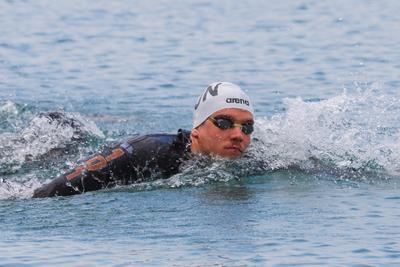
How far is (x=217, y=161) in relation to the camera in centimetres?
1294

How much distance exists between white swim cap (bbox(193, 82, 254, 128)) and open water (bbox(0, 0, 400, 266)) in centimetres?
49

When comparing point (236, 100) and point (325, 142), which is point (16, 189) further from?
point (325, 142)

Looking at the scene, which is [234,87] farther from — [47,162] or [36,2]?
[36,2]

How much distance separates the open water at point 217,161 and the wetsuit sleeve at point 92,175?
12cm

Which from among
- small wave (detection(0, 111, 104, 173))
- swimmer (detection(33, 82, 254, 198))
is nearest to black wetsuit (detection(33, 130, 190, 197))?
swimmer (detection(33, 82, 254, 198))

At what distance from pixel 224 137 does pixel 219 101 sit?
1.38 ft

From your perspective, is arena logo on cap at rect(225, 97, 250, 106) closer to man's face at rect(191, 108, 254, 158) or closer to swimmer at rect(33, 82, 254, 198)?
swimmer at rect(33, 82, 254, 198)

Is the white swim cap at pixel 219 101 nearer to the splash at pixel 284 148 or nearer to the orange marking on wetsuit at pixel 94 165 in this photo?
the splash at pixel 284 148

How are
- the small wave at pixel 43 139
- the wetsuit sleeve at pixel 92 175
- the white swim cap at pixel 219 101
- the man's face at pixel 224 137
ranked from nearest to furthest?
1. the wetsuit sleeve at pixel 92 175
2. the man's face at pixel 224 137
3. the white swim cap at pixel 219 101
4. the small wave at pixel 43 139

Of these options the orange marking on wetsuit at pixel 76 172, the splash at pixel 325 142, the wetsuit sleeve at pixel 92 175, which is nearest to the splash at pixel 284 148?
the splash at pixel 325 142

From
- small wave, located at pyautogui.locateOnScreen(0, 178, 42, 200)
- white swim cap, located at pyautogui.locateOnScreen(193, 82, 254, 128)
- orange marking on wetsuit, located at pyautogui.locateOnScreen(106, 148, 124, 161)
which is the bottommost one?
small wave, located at pyautogui.locateOnScreen(0, 178, 42, 200)

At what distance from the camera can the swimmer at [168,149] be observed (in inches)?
493

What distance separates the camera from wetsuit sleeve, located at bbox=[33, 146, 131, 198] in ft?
40.9

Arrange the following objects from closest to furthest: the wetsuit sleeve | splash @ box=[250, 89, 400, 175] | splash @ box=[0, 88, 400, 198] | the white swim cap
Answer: the wetsuit sleeve, the white swim cap, splash @ box=[0, 88, 400, 198], splash @ box=[250, 89, 400, 175]
